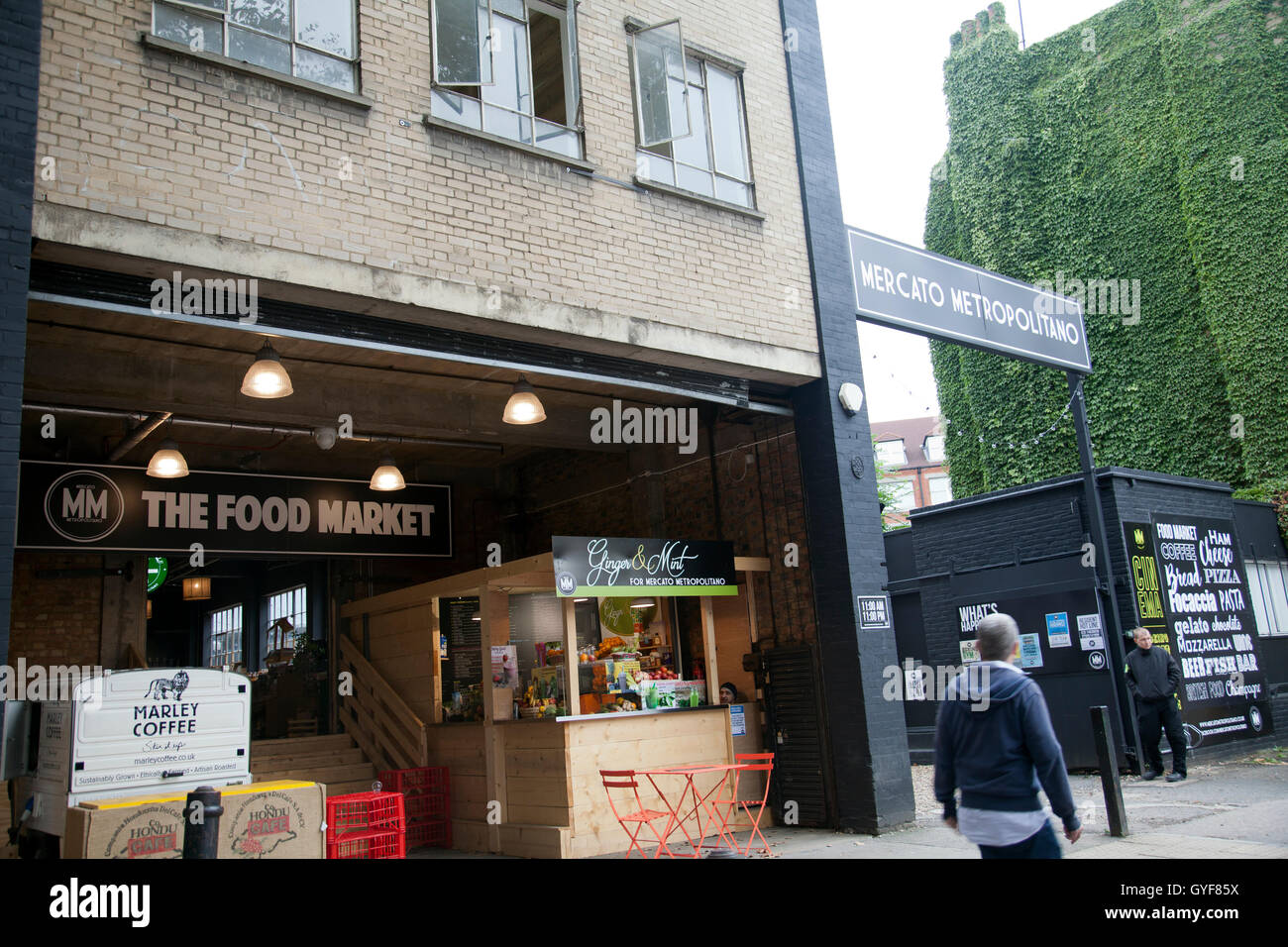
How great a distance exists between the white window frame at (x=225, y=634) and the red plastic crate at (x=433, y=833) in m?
11.3

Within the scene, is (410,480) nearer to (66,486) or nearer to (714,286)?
(66,486)

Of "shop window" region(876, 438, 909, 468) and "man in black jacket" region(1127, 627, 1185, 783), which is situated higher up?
"shop window" region(876, 438, 909, 468)

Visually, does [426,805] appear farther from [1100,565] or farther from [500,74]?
[1100,565]

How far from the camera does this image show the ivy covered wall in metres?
21.4

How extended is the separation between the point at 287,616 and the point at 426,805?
Result: 748 cm

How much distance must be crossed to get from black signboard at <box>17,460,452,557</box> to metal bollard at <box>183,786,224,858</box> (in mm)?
7538

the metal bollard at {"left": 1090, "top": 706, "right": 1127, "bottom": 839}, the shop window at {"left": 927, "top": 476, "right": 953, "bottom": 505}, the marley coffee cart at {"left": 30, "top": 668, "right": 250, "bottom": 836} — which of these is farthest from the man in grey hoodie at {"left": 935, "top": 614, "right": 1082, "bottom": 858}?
the shop window at {"left": 927, "top": 476, "right": 953, "bottom": 505}

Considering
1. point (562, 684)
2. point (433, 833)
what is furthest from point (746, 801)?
point (433, 833)

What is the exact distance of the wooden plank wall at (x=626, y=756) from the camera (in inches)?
378

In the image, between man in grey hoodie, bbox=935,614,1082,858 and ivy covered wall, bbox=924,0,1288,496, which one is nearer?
man in grey hoodie, bbox=935,614,1082,858

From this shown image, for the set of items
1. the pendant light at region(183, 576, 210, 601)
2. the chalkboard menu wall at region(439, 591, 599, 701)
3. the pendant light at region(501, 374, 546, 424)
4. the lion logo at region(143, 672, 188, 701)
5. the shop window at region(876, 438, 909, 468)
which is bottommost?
the lion logo at region(143, 672, 188, 701)

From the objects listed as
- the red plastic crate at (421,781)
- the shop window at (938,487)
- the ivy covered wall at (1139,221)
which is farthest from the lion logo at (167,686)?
the shop window at (938,487)

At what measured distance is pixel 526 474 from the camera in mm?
15594

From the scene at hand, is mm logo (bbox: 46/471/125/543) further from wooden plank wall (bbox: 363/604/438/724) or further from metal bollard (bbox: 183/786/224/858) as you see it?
metal bollard (bbox: 183/786/224/858)
